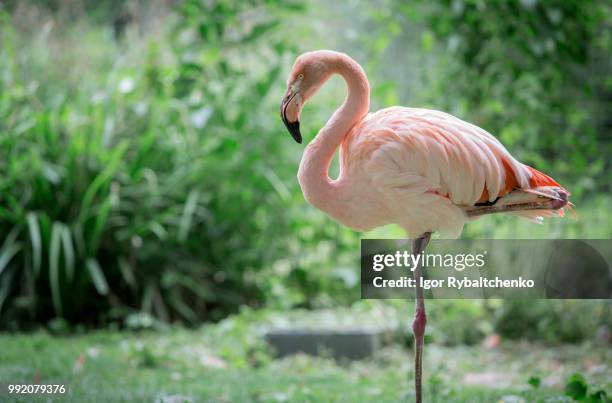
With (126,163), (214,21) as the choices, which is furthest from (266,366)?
(214,21)

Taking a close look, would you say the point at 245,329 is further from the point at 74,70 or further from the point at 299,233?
Result: the point at 74,70

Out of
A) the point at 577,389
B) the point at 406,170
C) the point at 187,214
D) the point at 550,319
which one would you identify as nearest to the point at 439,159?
the point at 406,170

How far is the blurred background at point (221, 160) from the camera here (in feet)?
15.9

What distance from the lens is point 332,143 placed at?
2.33 meters

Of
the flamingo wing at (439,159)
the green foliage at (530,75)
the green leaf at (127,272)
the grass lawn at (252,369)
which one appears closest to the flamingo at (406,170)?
the flamingo wing at (439,159)

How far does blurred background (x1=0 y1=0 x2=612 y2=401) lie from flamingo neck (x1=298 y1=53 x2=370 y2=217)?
→ 2.36 m

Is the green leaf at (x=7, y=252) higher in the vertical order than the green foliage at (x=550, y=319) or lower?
higher

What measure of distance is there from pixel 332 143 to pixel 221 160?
298 centimetres

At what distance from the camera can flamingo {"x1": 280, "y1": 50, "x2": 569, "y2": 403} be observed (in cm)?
220

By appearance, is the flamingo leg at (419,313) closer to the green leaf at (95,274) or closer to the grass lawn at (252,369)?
the grass lawn at (252,369)

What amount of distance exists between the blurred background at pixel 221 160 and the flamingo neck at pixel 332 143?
2359mm

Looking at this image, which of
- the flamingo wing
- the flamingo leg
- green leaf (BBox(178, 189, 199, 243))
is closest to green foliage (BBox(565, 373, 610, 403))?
the flamingo leg

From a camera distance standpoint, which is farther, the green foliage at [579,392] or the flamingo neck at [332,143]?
the green foliage at [579,392]

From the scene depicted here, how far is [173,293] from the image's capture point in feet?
17.4
